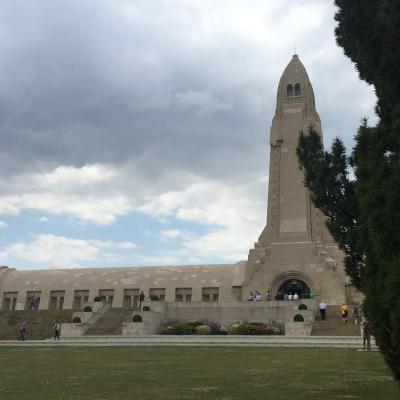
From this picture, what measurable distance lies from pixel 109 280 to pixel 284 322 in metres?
24.2

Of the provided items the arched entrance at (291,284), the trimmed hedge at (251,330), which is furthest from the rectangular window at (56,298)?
the trimmed hedge at (251,330)

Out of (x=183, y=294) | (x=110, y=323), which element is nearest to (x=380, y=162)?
(x=110, y=323)

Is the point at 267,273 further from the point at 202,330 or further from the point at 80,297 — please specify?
the point at 80,297

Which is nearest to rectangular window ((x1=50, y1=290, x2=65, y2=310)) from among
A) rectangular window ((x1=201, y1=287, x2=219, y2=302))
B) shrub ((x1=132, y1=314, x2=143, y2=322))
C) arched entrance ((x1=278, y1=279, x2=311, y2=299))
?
rectangular window ((x1=201, y1=287, x2=219, y2=302))

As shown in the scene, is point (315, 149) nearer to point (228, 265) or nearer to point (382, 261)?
point (382, 261)

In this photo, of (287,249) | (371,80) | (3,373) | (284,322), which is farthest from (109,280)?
(371,80)

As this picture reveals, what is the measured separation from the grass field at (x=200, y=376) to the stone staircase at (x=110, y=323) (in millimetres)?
14684

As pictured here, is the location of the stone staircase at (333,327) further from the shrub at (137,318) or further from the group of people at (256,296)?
the shrub at (137,318)

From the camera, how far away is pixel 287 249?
43219 millimetres

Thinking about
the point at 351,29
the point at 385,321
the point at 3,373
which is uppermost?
the point at 351,29

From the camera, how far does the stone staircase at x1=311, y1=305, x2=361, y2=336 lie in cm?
2938

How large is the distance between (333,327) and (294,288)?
12.0 m

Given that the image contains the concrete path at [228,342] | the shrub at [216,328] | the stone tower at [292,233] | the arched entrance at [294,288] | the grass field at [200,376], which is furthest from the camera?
the arched entrance at [294,288]

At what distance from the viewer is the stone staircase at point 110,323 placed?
34281mm
